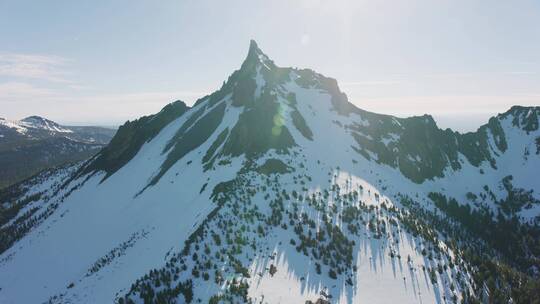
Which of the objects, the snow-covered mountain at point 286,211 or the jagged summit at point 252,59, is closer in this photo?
the snow-covered mountain at point 286,211

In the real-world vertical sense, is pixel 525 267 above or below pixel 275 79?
below

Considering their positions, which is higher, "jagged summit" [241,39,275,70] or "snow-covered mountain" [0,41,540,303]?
"jagged summit" [241,39,275,70]

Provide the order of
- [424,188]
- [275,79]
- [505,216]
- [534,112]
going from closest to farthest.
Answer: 1. [424,188]
2. [505,216]
3. [275,79]
4. [534,112]

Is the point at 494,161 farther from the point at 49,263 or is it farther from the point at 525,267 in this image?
the point at 49,263

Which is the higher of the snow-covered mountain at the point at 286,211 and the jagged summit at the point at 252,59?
the jagged summit at the point at 252,59

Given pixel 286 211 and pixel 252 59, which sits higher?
pixel 252 59

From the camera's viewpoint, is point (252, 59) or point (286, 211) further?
point (252, 59)

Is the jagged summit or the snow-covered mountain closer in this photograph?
the snow-covered mountain

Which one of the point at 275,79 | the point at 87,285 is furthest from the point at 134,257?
the point at 275,79
